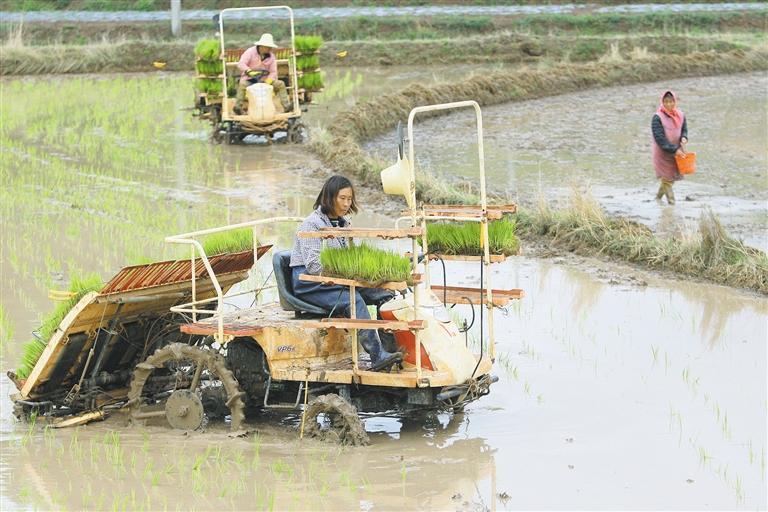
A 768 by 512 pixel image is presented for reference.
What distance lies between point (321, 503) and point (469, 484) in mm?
792

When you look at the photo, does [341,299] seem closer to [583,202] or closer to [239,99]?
[583,202]

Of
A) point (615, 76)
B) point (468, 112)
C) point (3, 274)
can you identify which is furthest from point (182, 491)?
point (615, 76)

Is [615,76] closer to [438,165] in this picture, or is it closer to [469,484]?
[438,165]

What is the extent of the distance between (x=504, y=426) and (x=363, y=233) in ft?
4.96

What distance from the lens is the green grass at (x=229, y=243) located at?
8.67 meters

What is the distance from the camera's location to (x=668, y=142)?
14766mm

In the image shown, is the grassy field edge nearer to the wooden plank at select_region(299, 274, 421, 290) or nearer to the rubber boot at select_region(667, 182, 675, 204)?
the rubber boot at select_region(667, 182, 675, 204)

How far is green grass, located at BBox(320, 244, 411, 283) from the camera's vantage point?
7180mm

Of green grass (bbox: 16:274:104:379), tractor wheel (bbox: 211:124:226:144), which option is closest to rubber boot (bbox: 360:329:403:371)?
green grass (bbox: 16:274:104:379)

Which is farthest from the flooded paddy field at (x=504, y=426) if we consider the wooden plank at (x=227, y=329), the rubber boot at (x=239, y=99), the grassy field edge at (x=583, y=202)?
the rubber boot at (x=239, y=99)

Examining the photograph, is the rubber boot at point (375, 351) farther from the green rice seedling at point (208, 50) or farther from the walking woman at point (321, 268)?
the green rice seedling at point (208, 50)

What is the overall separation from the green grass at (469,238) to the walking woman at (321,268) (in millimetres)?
502

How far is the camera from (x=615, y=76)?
24375 millimetres

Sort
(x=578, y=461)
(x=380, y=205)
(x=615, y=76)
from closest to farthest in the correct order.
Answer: (x=578, y=461) → (x=380, y=205) → (x=615, y=76)
